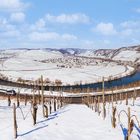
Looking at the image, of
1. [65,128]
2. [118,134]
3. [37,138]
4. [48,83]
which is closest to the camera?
[37,138]

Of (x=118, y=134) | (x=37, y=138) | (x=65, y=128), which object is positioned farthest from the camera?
(x=65, y=128)

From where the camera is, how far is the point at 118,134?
81.7 ft

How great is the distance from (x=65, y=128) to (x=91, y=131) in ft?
6.40

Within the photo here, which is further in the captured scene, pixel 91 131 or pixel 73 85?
pixel 73 85

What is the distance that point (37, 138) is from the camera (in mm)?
22828

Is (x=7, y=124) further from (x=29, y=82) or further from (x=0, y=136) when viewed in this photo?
(x=29, y=82)

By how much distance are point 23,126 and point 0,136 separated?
357cm

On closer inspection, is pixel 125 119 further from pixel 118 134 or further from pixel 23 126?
pixel 23 126

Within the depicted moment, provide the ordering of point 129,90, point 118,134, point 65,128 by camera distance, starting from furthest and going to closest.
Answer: point 129,90 → point 65,128 → point 118,134

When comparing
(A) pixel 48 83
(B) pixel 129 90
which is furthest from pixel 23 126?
(A) pixel 48 83

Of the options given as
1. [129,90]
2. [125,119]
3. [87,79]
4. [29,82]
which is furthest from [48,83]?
[125,119]

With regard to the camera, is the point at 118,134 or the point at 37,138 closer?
the point at 37,138

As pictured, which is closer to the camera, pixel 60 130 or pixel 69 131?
pixel 69 131

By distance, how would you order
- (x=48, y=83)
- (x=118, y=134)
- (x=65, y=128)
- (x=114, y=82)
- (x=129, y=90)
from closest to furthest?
(x=118, y=134)
(x=65, y=128)
(x=129, y=90)
(x=48, y=83)
(x=114, y=82)
